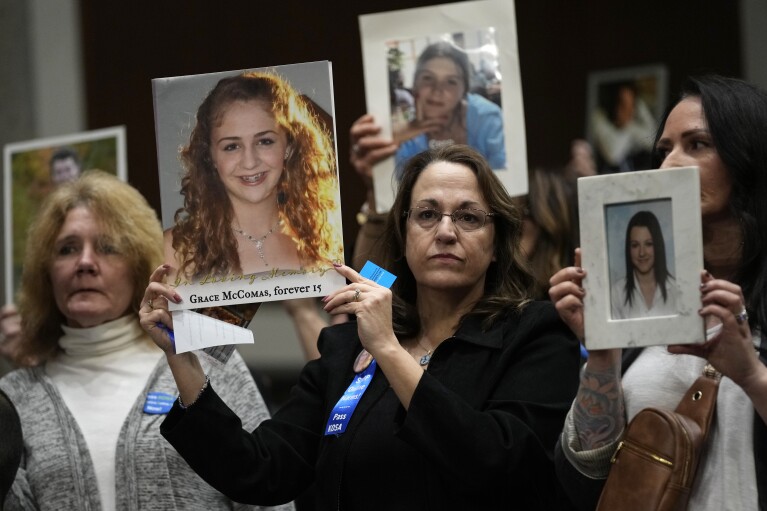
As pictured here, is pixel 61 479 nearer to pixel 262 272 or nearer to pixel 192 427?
pixel 192 427

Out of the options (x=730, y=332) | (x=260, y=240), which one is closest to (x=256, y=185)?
(x=260, y=240)

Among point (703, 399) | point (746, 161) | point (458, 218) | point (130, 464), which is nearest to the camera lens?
point (703, 399)

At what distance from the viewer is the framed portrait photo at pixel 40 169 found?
451 centimetres

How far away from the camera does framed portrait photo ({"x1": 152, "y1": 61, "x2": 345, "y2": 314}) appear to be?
9.47ft

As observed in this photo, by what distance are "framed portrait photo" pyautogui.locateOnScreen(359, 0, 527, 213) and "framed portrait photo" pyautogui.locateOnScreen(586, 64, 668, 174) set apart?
206 centimetres

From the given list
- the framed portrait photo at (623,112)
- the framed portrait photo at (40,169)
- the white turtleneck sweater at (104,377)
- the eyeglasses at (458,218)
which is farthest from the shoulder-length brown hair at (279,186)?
the framed portrait photo at (623,112)

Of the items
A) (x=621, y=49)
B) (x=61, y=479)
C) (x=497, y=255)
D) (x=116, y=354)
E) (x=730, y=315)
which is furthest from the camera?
(x=621, y=49)

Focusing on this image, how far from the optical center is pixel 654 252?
241 cm

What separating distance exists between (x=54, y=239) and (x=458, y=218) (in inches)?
56.5

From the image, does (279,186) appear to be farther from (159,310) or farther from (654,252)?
(654,252)

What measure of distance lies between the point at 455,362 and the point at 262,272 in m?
0.51

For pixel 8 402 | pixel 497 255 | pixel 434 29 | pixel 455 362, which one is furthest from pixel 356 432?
pixel 434 29

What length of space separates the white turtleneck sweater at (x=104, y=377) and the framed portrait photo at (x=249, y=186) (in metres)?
0.74

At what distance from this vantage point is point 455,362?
115 inches
